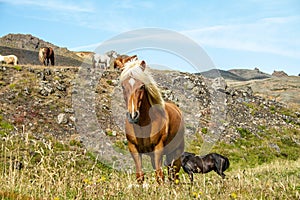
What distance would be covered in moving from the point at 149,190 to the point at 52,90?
1994 centimetres

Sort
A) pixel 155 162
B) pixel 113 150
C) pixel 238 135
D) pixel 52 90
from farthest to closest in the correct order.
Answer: pixel 238 135 → pixel 52 90 → pixel 113 150 → pixel 155 162

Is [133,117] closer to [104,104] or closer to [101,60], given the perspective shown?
[104,104]

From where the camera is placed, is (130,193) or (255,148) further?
(255,148)

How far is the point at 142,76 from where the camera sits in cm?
721

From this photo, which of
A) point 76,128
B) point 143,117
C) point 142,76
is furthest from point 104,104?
point 142,76

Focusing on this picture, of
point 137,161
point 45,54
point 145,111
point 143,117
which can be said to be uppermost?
point 45,54

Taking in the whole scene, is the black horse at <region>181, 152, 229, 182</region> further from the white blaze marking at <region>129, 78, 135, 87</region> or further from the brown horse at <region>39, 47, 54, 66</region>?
the brown horse at <region>39, 47, 54, 66</region>

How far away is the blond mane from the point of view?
23.5ft

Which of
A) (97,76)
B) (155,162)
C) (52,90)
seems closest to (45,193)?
(155,162)

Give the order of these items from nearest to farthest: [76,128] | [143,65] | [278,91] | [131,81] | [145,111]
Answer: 1. [131,81]
2. [145,111]
3. [143,65]
4. [76,128]
5. [278,91]

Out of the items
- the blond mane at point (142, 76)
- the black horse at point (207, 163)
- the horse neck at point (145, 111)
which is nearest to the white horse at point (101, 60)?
the black horse at point (207, 163)

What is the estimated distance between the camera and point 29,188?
17.1ft

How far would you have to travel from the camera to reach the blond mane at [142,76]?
23.5ft

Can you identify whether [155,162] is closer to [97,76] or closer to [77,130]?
[77,130]
